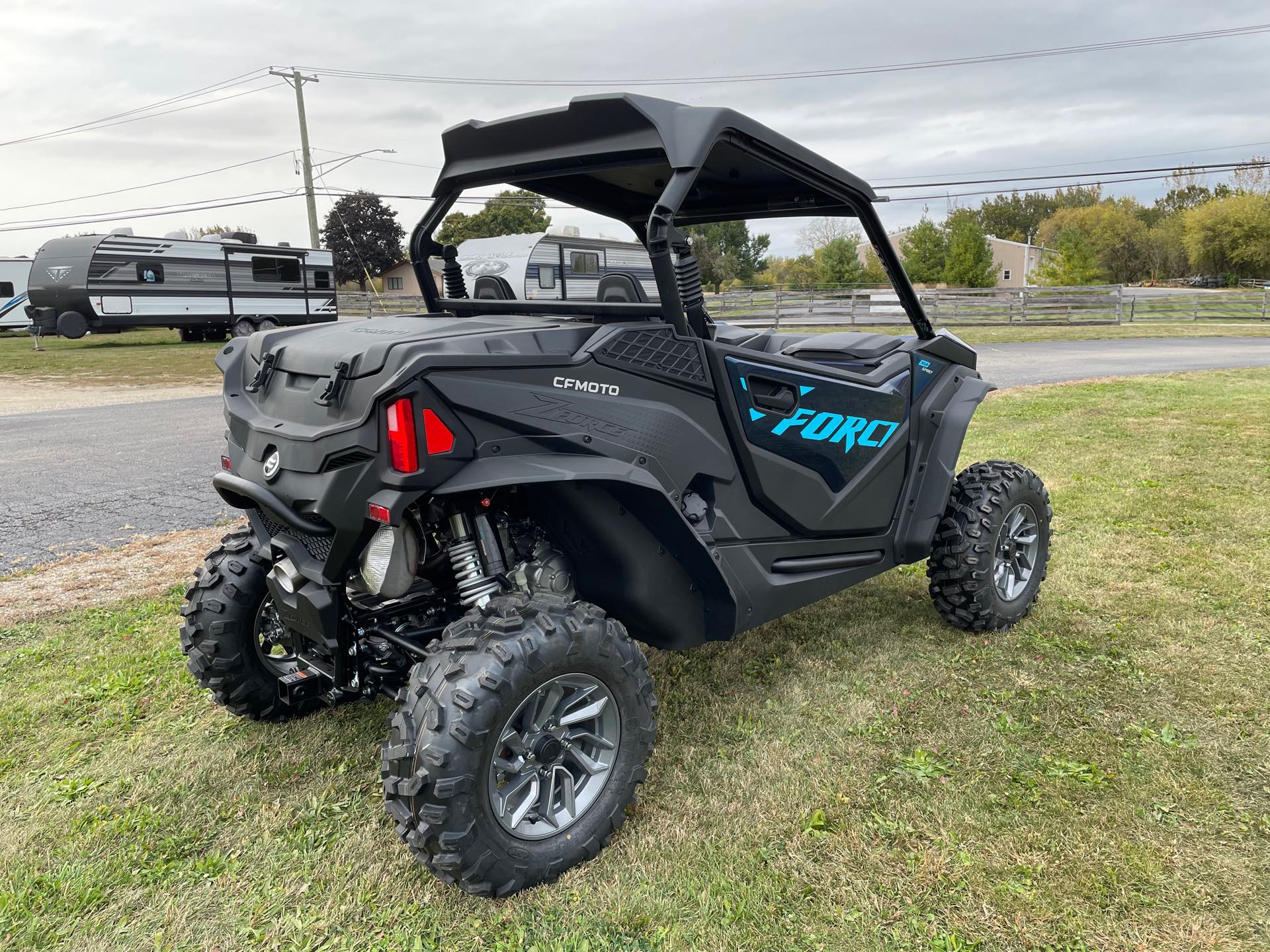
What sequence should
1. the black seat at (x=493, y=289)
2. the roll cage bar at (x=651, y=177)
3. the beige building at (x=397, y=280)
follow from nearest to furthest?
the roll cage bar at (x=651, y=177) < the black seat at (x=493, y=289) < the beige building at (x=397, y=280)

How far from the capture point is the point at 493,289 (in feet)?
12.2

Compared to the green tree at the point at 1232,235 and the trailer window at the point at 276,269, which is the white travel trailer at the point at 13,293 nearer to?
the trailer window at the point at 276,269

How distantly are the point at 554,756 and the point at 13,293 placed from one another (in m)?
34.6

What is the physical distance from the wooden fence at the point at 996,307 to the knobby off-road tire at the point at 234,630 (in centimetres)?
2451

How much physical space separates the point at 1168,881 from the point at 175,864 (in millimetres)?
2846

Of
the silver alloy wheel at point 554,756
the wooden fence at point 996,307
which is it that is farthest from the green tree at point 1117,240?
the silver alloy wheel at point 554,756

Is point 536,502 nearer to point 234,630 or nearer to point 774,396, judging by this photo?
point 774,396

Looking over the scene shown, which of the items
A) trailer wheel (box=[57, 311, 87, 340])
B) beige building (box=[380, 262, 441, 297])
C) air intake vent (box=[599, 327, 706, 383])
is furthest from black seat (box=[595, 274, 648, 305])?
beige building (box=[380, 262, 441, 297])

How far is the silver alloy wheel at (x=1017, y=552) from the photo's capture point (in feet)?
14.2

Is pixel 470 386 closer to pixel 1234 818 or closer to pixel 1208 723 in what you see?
pixel 1234 818

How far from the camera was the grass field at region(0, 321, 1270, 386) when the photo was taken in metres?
18.0

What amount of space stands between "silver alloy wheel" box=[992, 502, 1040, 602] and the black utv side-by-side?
2.81 ft

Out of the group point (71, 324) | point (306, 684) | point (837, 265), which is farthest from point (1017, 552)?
point (837, 265)

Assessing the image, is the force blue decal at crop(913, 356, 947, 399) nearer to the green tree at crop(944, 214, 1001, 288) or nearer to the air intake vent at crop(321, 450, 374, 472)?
the air intake vent at crop(321, 450, 374, 472)
